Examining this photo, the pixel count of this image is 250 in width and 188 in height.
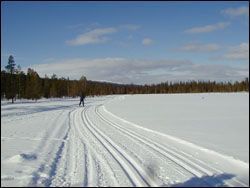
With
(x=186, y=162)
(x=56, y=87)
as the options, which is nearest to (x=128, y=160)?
(x=186, y=162)

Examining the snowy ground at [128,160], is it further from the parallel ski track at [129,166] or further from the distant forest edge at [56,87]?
the distant forest edge at [56,87]

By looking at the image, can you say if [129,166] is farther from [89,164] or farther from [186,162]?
[186,162]

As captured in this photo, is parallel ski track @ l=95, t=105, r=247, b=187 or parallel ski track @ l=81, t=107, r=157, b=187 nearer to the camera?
parallel ski track @ l=81, t=107, r=157, b=187

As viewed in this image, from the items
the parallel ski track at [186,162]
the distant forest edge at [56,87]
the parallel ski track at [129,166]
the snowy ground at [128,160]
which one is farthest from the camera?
the distant forest edge at [56,87]

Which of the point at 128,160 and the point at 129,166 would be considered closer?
the point at 129,166

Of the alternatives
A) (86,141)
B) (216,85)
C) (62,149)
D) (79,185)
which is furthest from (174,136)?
(216,85)

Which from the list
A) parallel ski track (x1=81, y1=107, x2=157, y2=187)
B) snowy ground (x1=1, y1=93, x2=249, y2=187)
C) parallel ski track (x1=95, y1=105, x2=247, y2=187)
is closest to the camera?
parallel ski track (x1=81, y1=107, x2=157, y2=187)

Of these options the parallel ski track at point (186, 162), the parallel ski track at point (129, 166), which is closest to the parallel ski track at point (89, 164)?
the parallel ski track at point (129, 166)

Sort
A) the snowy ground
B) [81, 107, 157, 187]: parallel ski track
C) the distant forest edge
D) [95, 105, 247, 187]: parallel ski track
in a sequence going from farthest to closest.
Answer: the distant forest edge, [95, 105, 247, 187]: parallel ski track, the snowy ground, [81, 107, 157, 187]: parallel ski track

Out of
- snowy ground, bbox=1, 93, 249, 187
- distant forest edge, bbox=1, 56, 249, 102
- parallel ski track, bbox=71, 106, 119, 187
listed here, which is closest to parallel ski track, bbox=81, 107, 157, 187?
snowy ground, bbox=1, 93, 249, 187

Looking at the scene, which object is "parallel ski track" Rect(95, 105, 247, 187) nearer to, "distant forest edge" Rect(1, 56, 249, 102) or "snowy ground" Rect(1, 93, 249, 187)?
"snowy ground" Rect(1, 93, 249, 187)

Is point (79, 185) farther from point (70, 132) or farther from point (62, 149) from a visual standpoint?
point (70, 132)

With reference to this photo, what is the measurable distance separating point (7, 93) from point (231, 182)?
68.5 meters

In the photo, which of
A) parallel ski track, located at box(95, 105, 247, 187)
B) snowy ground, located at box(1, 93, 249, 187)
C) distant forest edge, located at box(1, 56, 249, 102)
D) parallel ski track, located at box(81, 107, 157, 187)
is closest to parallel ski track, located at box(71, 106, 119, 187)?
snowy ground, located at box(1, 93, 249, 187)
